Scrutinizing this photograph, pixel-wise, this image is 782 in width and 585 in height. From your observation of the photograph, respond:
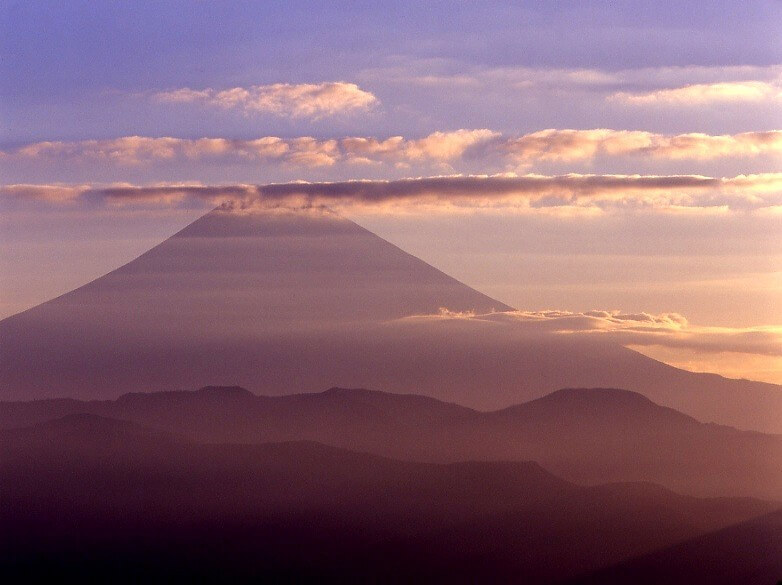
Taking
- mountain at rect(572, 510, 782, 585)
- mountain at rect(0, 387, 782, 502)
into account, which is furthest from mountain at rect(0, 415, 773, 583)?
mountain at rect(0, 387, 782, 502)

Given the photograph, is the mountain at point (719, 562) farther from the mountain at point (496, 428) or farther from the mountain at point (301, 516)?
the mountain at point (496, 428)

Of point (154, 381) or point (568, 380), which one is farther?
point (154, 381)

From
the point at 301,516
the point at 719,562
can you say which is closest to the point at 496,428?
the point at 301,516

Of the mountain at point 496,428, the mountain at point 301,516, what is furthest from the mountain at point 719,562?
the mountain at point 496,428

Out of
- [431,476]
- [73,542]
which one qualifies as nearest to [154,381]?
[73,542]

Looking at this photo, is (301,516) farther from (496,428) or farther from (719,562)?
(719,562)

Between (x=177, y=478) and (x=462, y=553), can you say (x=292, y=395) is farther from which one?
(x=462, y=553)

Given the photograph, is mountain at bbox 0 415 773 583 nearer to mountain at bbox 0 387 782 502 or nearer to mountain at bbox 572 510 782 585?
mountain at bbox 572 510 782 585
